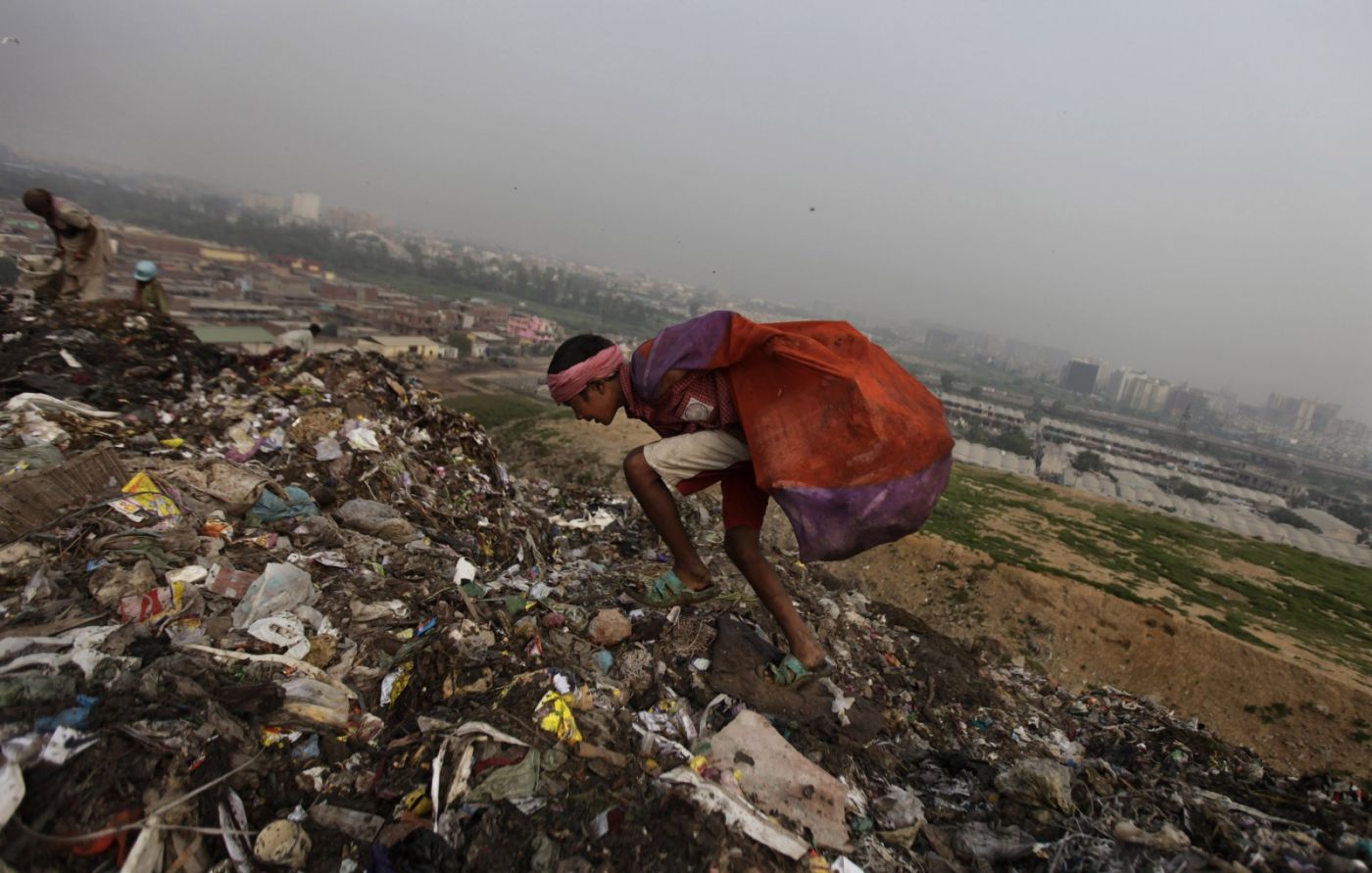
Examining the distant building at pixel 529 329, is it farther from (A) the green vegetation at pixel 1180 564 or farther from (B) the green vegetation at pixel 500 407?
(A) the green vegetation at pixel 1180 564

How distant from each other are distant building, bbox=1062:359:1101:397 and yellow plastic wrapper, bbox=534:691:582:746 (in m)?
71.9

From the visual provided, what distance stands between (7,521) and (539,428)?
1140 cm

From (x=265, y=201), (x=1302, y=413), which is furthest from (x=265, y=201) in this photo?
(x=1302, y=413)

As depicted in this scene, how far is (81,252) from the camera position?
5.61 meters

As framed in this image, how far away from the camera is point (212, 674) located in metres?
1.81


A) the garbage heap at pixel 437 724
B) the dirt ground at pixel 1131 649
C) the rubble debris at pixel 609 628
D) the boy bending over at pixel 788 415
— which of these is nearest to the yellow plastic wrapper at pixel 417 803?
the garbage heap at pixel 437 724

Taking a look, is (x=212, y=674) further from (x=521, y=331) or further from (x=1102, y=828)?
(x=521, y=331)

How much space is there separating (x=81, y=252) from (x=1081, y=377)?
73723mm

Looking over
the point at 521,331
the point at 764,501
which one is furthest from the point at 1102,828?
the point at 521,331

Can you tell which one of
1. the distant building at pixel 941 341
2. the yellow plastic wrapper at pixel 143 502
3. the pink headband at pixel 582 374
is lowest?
the yellow plastic wrapper at pixel 143 502

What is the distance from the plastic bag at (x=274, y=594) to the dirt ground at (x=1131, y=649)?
666 cm

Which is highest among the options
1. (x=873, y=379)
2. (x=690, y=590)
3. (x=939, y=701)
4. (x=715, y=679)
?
(x=873, y=379)

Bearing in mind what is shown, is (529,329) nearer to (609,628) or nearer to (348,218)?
(609,628)

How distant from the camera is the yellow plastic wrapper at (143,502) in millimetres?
2545
